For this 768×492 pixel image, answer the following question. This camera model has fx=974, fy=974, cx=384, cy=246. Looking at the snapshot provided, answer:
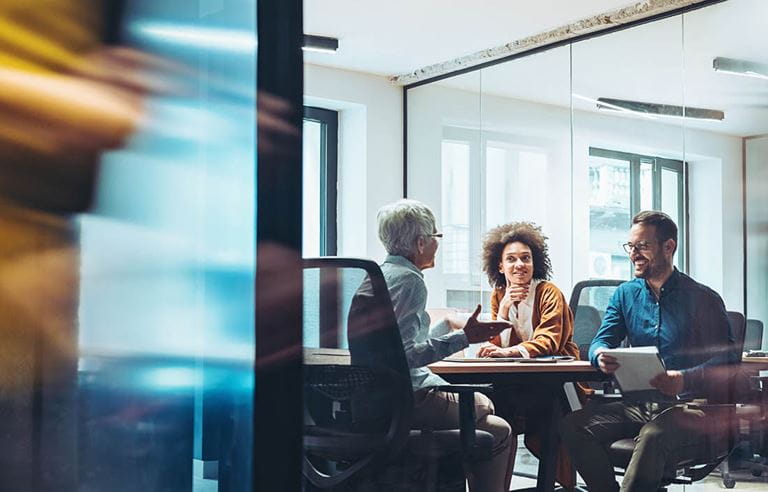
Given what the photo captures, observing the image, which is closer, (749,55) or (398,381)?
(398,381)

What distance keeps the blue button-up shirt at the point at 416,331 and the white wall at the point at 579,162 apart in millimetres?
2652

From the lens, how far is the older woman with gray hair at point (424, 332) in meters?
→ 2.55

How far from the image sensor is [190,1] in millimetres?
769

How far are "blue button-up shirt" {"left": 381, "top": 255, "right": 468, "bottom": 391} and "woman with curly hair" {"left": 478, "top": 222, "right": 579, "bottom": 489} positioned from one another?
717 mm

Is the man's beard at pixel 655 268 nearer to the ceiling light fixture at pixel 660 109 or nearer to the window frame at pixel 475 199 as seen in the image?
the ceiling light fixture at pixel 660 109

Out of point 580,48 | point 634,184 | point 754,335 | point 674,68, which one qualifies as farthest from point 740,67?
point 754,335

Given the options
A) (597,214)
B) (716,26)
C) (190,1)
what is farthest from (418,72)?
(190,1)

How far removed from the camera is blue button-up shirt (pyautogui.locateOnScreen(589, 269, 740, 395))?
2900 mm

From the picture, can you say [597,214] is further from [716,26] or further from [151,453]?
[151,453]

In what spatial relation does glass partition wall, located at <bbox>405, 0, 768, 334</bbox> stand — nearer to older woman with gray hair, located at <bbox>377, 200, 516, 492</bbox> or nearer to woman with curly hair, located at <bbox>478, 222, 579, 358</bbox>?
woman with curly hair, located at <bbox>478, 222, 579, 358</bbox>

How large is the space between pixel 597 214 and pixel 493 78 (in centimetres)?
126

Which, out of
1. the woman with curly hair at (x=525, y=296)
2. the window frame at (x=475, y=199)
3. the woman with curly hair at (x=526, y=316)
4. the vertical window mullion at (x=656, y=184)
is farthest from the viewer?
the window frame at (x=475, y=199)

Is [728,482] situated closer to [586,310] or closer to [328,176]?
[586,310]

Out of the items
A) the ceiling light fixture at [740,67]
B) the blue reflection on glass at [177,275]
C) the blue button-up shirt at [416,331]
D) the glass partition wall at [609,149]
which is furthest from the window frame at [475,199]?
the blue reflection on glass at [177,275]
